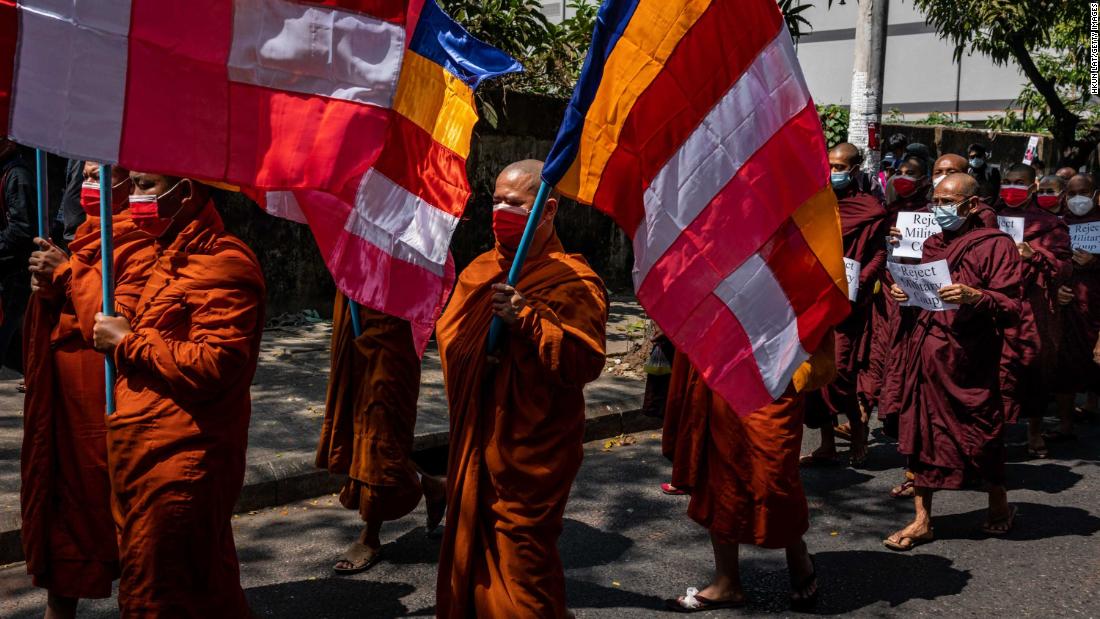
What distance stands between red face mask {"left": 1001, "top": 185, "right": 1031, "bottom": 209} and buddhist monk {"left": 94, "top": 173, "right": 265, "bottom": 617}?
21.4 feet

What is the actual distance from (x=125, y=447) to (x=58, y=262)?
0.90 m

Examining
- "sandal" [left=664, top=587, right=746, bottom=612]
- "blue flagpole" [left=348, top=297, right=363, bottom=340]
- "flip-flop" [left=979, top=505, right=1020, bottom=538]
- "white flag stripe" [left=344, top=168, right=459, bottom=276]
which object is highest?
"white flag stripe" [left=344, top=168, right=459, bottom=276]

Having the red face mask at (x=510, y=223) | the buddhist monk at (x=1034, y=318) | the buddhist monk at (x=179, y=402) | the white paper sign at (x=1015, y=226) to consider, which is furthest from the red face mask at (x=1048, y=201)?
the buddhist monk at (x=179, y=402)

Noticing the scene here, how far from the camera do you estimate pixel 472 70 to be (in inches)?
177

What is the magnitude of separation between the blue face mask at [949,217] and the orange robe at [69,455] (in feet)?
13.2

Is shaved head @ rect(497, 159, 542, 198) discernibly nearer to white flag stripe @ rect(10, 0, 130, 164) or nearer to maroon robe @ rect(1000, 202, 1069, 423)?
white flag stripe @ rect(10, 0, 130, 164)

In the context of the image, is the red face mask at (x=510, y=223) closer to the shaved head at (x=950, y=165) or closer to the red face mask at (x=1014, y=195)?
the shaved head at (x=950, y=165)

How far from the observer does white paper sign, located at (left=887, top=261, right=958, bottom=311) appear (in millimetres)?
5871

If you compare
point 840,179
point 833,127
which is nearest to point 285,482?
point 840,179

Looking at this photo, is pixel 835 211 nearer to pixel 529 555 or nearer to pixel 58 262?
pixel 529 555

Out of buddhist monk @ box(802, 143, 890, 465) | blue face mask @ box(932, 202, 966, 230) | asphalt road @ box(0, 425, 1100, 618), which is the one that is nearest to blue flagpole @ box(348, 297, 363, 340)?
asphalt road @ box(0, 425, 1100, 618)

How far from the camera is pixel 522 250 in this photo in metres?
3.83

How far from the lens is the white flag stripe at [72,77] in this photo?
3000 millimetres

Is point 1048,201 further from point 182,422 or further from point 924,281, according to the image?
point 182,422
